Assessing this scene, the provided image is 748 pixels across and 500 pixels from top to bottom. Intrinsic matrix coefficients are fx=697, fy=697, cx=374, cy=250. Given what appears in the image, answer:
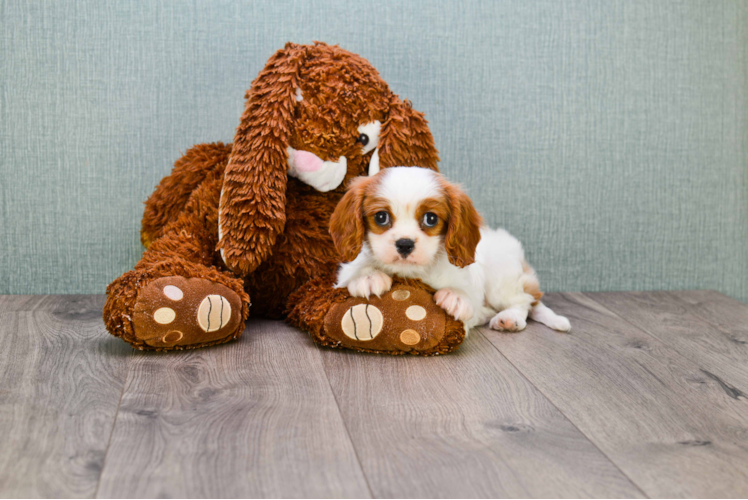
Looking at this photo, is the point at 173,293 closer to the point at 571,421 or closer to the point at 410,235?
the point at 410,235

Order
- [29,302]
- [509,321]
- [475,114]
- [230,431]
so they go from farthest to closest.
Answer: [475,114]
[29,302]
[509,321]
[230,431]

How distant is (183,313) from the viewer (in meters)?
1.35

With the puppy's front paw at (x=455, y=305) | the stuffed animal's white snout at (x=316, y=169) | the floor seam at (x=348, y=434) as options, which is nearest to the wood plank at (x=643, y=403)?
the puppy's front paw at (x=455, y=305)

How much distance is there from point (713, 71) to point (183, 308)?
1.63 m

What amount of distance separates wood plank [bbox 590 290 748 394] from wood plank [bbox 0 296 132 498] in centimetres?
114

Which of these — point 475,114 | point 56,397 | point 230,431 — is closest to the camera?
point 230,431

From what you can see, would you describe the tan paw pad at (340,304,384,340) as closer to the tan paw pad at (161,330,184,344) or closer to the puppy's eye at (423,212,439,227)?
the puppy's eye at (423,212,439,227)

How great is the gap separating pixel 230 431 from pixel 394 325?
0.44 metres

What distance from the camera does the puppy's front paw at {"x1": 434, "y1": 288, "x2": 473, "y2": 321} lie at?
141 centimetres

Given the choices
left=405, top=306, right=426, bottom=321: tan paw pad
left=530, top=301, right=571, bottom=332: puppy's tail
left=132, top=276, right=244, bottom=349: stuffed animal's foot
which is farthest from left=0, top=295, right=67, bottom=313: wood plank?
left=530, top=301, right=571, bottom=332: puppy's tail

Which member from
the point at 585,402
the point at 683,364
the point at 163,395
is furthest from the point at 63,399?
the point at 683,364

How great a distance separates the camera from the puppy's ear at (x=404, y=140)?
1521mm

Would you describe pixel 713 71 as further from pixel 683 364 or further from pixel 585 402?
pixel 585 402

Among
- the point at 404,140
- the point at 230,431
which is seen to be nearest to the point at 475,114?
the point at 404,140
